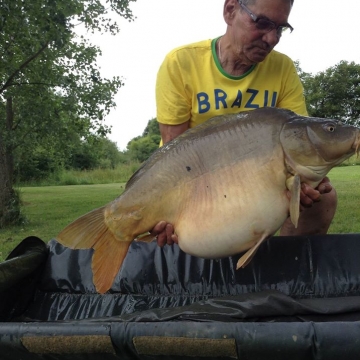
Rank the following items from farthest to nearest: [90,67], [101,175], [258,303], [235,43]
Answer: [101,175]
[90,67]
[235,43]
[258,303]

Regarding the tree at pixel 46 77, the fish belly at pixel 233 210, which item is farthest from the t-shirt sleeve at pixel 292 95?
the tree at pixel 46 77

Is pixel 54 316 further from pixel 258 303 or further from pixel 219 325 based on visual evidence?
pixel 219 325

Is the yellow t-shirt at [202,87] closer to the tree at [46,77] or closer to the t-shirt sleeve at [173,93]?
the t-shirt sleeve at [173,93]

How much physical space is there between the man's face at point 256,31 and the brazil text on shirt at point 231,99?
10 cm

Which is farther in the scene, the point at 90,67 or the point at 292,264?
the point at 90,67

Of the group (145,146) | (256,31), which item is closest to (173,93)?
(256,31)

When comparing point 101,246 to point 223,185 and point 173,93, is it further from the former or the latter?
point 173,93

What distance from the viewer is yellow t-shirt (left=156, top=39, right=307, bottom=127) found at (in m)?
1.34

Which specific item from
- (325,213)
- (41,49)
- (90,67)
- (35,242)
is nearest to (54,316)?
(35,242)

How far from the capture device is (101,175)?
Result: 14.3 meters

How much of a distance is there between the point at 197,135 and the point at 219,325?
0.43 meters

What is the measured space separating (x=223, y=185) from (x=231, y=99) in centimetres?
43

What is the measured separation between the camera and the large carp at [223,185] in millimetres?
960

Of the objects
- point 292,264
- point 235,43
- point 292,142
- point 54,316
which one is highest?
point 235,43
